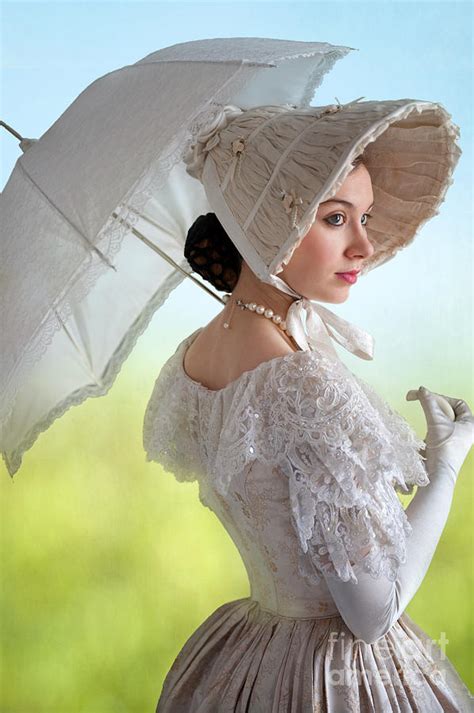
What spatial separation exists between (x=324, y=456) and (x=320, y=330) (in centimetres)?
30

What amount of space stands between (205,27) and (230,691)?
183 cm

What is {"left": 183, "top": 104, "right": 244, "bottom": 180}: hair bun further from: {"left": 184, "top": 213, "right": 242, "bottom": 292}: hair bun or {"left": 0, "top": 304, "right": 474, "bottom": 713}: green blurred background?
{"left": 0, "top": 304, "right": 474, "bottom": 713}: green blurred background

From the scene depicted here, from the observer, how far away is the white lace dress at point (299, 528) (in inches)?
47.9

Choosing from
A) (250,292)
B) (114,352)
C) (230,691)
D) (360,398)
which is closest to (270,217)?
(250,292)

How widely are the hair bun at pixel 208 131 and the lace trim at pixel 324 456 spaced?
34 centimetres

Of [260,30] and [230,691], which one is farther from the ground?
[260,30]

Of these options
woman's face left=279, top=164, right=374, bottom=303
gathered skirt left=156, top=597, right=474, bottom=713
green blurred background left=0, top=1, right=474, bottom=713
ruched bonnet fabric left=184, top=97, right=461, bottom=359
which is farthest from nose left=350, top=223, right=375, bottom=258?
green blurred background left=0, top=1, right=474, bottom=713

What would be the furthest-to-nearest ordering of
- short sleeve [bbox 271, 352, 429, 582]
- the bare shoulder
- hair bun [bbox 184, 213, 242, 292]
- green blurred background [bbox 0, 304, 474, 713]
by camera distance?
green blurred background [bbox 0, 304, 474, 713]
hair bun [bbox 184, 213, 242, 292]
the bare shoulder
short sleeve [bbox 271, 352, 429, 582]

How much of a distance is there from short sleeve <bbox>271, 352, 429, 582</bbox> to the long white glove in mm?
31

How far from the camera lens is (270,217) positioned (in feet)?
4.20

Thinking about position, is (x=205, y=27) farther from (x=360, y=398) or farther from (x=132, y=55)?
(x=360, y=398)

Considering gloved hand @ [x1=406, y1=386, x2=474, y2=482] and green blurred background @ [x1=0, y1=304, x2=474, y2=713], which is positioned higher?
gloved hand @ [x1=406, y1=386, x2=474, y2=482]

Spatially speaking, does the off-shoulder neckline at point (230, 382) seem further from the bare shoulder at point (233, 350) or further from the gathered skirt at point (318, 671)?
the gathered skirt at point (318, 671)

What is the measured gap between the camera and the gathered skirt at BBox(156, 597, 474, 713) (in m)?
1.32
